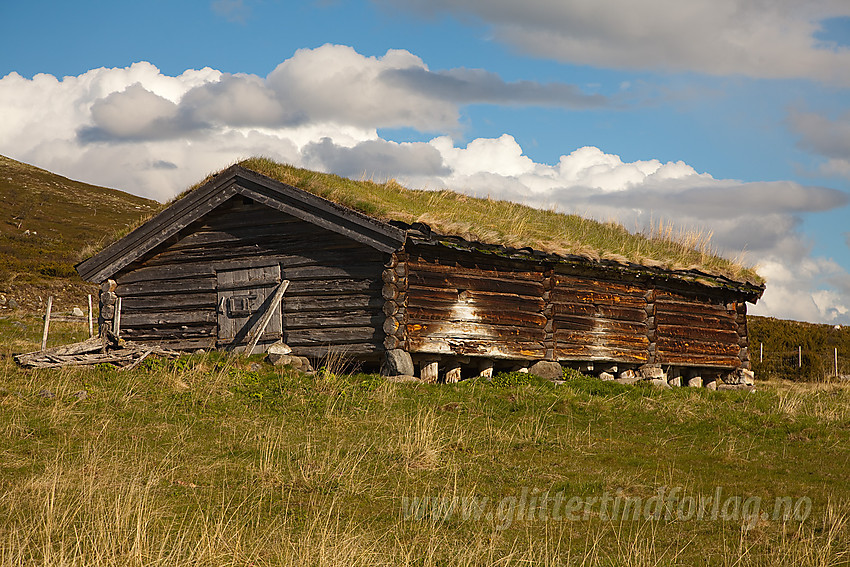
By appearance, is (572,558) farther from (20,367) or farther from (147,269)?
(147,269)

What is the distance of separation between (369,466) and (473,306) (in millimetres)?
6910

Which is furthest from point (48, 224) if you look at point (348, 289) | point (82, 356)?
point (348, 289)

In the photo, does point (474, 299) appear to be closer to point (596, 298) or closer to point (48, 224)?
point (596, 298)

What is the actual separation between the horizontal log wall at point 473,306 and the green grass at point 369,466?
112 centimetres

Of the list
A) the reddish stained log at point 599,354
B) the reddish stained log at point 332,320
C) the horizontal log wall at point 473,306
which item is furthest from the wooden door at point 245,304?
the reddish stained log at point 599,354

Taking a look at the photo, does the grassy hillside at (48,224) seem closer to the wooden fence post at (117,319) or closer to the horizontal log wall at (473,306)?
the wooden fence post at (117,319)

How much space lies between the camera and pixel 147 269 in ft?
54.3

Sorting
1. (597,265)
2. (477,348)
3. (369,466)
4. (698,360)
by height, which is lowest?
(369,466)

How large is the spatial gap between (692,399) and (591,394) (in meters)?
1.96

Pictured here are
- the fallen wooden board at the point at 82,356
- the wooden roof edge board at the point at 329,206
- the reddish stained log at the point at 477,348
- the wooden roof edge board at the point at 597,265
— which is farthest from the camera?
the reddish stained log at the point at 477,348

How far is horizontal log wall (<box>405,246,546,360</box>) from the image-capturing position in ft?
48.2

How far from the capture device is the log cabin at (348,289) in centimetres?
1462

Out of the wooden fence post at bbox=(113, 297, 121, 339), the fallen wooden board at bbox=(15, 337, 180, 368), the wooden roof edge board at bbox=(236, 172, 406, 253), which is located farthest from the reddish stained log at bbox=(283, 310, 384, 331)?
the wooden fence post at bbox=(113, 297, 121, 339)

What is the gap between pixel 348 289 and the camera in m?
14.8
